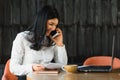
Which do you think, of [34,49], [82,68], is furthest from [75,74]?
[34,49]

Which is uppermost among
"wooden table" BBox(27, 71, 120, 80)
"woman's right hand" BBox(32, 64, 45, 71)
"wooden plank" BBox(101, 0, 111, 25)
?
"wooden plank" BBox(101, 0, 111, 25)

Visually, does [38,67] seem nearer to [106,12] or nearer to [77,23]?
[77,23]

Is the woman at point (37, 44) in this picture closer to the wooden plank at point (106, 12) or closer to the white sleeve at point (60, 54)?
the white sleeve at point (60, 54)

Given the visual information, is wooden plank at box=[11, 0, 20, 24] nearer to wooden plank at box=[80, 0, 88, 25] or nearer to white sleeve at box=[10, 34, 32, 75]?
wooden plank at box=[80, 0, 88, 25]

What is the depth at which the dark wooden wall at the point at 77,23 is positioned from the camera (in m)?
5.83

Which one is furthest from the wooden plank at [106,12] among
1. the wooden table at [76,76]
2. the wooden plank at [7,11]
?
the wooden table at [76,76]

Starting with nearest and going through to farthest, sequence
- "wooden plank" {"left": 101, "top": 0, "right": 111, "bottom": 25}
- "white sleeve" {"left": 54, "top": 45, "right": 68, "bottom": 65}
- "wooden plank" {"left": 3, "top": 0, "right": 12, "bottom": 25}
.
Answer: "white sleeve" {"left": 54, "top": 45, "right": 68, "bottom": 65} < "wooden plank" {"left": 3, "top": 0, "right": 12, "bottom": 25} < "wooden plank" {"left": 101, "top": 0, "right": 111, "bottom": 25}

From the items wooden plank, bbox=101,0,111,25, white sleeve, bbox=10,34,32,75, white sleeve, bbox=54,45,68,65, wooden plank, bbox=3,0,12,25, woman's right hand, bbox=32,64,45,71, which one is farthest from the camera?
wooden plank, bbox=101,0,111,25

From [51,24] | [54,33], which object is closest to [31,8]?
[54,33]

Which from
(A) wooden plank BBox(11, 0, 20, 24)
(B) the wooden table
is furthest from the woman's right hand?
(A) wooden plank BBox(11, 0, 20, 24)

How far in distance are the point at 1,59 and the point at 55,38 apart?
1.96 m

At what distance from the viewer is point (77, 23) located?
5922 millimetres

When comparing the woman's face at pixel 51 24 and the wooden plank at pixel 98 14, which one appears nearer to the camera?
the woman's face at pixel 51 24

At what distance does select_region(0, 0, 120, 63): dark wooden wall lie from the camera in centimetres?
583
